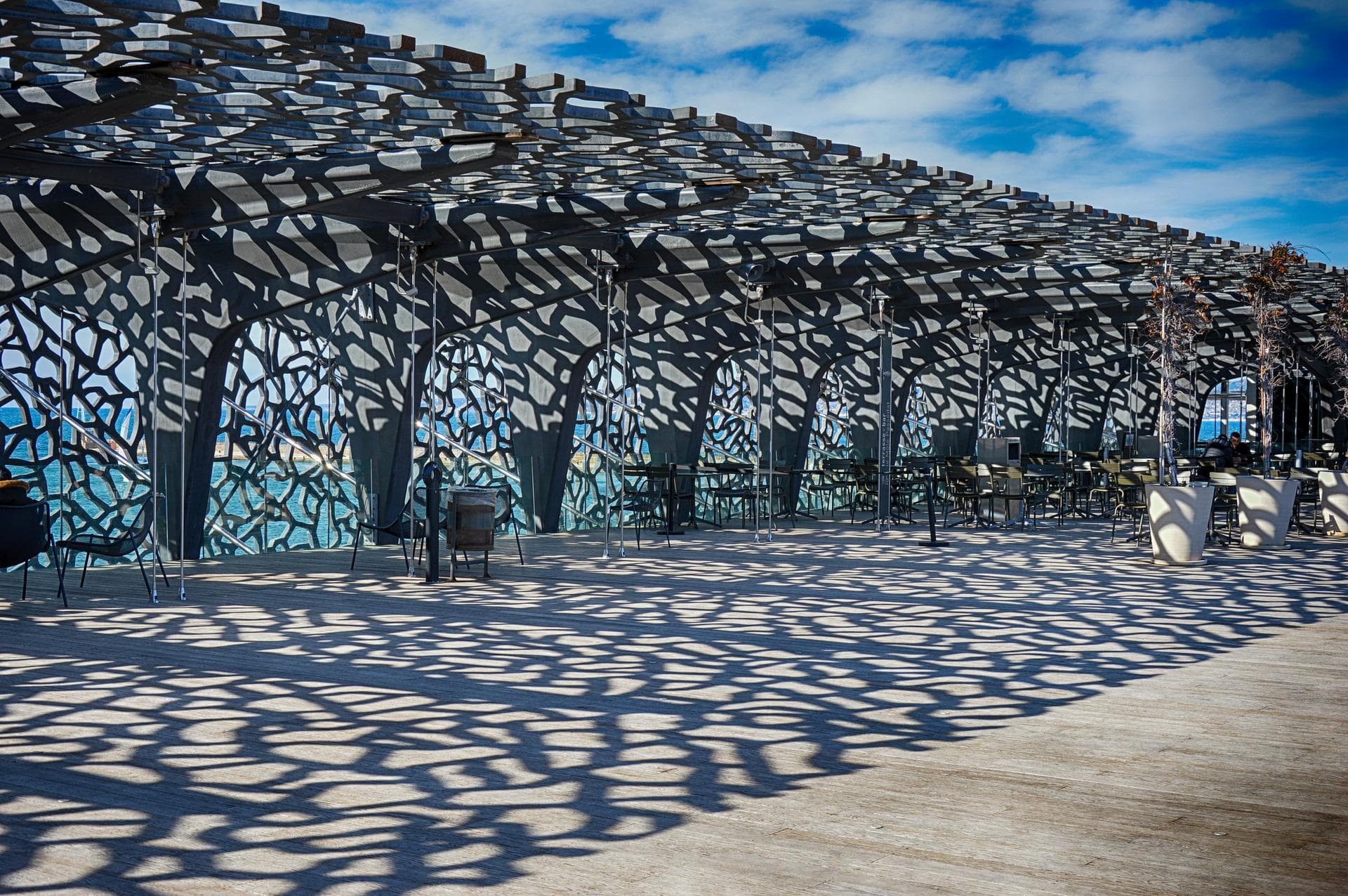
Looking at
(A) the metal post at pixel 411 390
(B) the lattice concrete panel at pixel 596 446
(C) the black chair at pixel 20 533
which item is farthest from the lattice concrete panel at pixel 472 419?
(C) the black chair at pixel 20 533

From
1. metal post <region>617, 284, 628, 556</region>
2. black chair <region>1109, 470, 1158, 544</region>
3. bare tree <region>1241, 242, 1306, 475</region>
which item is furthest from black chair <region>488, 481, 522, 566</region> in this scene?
bare tree <region>1241, 242, 1306, 475</region>

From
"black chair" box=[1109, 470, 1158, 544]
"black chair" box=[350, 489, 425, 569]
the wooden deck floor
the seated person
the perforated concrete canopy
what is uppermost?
the perforated concrete canopy

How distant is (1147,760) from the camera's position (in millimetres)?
5367

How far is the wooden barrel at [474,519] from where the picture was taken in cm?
1188

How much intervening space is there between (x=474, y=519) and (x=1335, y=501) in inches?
476

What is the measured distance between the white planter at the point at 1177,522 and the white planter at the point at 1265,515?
2.56m

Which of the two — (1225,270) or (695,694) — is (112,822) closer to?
(695,694)

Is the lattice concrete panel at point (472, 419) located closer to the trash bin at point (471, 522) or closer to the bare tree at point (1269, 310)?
the trash bin at point (471, 522)

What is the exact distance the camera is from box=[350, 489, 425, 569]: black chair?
1210cm

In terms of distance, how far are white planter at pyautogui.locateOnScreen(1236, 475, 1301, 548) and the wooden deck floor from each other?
5.35 meters

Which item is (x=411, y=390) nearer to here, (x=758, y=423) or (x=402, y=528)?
(x=402, y=528)

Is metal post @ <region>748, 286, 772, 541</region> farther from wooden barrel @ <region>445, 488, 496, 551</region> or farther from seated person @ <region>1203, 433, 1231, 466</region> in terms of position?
seated person @ <region>1203, 433, 1231, 466</region>

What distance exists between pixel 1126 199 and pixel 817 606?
125ft

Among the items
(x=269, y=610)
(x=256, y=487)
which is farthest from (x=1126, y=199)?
(x=269, y=610)
